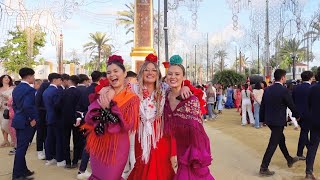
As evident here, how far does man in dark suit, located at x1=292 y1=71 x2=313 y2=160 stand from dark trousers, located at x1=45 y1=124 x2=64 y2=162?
480 centimetres

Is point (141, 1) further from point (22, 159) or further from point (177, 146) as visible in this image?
point (177, 146)

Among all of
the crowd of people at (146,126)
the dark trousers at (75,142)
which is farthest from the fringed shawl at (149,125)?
the dark trousers at (75,142)

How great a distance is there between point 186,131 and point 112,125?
77 centimetres

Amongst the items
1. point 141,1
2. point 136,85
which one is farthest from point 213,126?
point 141,1

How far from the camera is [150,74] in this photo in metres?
3.71

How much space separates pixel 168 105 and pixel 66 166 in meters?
3.79

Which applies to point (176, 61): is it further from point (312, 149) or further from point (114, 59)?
point (312, 149)

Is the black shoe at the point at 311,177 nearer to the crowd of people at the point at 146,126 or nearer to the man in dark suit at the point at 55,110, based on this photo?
the crowd of people at the point at 146,126

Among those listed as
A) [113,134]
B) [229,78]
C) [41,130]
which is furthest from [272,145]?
[229,78]

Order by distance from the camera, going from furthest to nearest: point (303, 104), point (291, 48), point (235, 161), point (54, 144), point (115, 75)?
point (291, 48) → point (303, 104) → point (54, 144) → point (235, 161) → point (115, 75)

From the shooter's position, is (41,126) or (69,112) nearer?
(69,112)

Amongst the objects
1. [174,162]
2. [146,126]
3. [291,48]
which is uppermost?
[291,48]

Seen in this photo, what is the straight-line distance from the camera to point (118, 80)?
11.3 feet

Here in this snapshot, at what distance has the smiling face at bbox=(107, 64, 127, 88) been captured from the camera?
11.2 ft
